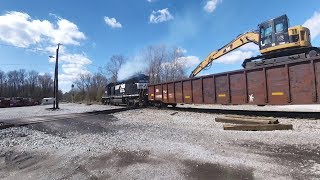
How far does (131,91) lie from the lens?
3062 centimetres

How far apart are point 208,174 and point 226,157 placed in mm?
1237

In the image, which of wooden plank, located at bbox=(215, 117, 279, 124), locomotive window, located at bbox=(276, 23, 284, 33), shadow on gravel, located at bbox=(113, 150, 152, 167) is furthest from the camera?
locomotive window, located at bbox=(276, 23, 284, 33)

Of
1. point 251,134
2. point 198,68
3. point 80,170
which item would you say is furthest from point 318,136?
point 198,68

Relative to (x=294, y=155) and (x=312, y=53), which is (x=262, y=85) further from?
(x=294, y=155)

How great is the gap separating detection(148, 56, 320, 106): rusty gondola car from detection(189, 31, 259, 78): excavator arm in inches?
163

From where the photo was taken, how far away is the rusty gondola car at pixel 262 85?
12.0 metres

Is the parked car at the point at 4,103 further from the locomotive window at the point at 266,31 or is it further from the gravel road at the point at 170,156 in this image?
the locomotive window at the point at 266,31

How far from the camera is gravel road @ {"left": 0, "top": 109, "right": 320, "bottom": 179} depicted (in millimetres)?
5586

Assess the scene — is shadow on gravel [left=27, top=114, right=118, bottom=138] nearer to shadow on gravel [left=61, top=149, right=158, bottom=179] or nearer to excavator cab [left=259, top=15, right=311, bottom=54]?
shadow on gravel [left=61, top=149, right=158, bottom=179]

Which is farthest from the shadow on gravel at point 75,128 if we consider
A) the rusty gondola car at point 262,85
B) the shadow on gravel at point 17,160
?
the rusty gondola car at point 262,85

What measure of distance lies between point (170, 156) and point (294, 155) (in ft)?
9.47

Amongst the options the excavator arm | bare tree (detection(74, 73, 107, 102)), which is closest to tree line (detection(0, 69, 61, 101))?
bare tree (detection(74, 73, 107, 102))

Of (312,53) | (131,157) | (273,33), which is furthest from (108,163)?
(273,33)

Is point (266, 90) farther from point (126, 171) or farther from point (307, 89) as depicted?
point (126, 171)
